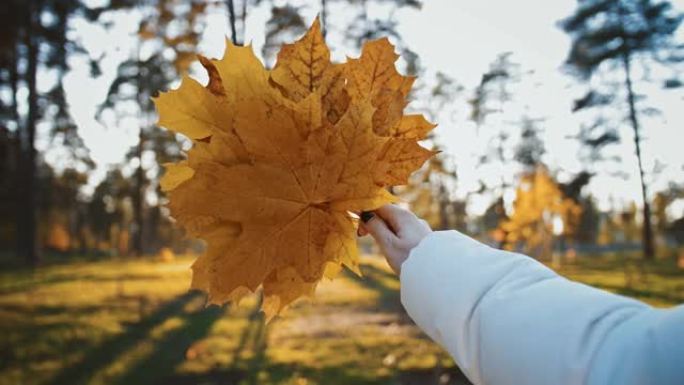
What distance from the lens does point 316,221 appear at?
36.2 inches

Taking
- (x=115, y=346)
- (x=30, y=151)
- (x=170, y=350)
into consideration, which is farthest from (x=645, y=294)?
(x=30, y=151)

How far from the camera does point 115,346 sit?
7.37 metres

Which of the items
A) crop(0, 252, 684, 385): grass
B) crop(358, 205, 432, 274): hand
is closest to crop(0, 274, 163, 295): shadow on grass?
crop(0, 252, 684, 385): grass

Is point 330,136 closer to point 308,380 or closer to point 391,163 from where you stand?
point 391,163

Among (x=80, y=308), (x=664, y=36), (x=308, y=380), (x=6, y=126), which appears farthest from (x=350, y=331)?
(x=664, y=36)

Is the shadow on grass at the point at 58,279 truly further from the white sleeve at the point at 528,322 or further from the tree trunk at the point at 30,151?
the white sleeve at the point at 528,322

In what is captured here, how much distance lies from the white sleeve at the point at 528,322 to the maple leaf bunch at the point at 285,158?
17 cm

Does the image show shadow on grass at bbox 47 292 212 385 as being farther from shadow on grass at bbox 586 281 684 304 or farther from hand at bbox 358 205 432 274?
shadow on grass at bbox 586 281 684 304

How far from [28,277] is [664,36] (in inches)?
869

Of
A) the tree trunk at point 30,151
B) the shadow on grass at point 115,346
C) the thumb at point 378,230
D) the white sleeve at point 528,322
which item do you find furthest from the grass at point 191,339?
the white sleeve at point 528,322

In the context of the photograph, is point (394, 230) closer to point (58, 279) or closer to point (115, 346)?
point (115, 346)

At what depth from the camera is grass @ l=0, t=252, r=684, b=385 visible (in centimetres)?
604

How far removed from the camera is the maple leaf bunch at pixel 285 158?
87 centimetres

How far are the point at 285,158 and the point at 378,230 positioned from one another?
0.21 m
